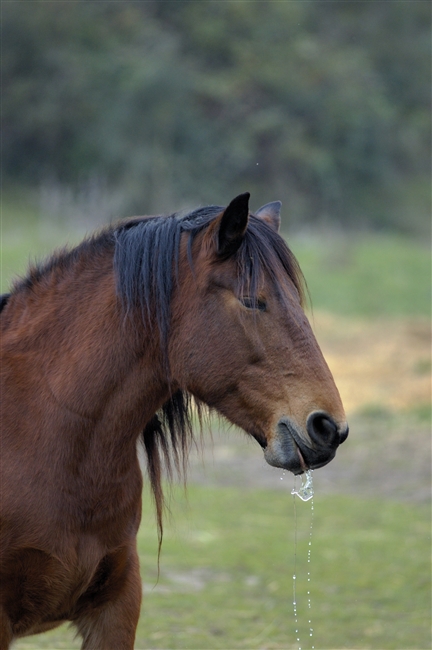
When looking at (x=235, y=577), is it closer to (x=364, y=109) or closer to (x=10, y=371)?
(x=10, y=371)

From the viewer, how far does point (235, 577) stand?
5.59m

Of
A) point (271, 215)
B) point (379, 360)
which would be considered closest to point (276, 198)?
point (379, 360)

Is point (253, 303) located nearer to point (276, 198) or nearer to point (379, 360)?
point (379, 360)

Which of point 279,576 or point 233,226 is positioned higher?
point 233,226

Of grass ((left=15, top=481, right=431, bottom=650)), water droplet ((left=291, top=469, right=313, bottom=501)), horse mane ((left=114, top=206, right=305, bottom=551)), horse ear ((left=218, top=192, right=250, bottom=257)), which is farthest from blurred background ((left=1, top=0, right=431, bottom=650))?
water droplet ((left=291, top=469, right=313, bottom=501))

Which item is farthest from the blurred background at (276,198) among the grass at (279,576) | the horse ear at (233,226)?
the horse ear at (233,226)

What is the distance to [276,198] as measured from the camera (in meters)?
26.0

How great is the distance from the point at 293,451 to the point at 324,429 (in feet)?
0.37

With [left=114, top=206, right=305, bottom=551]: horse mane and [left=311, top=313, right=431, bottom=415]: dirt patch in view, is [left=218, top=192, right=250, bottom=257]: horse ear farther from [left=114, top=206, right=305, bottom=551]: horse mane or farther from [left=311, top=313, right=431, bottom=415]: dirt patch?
[left=311, top=313, right=431, bottom=415]: dirt patch

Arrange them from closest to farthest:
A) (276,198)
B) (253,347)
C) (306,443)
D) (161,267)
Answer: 1. (306,443)
2. (253,347)
3. (161,267)
4. (276,198)

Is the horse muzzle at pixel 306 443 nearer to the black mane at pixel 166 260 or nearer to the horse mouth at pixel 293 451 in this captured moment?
the horse mouth at pixel 293 451

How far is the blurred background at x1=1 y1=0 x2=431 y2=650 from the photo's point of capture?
5340 millimetres

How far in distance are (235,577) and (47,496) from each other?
323 cm

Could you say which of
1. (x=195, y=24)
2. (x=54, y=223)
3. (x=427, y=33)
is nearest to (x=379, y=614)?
(x=54, y=223)
